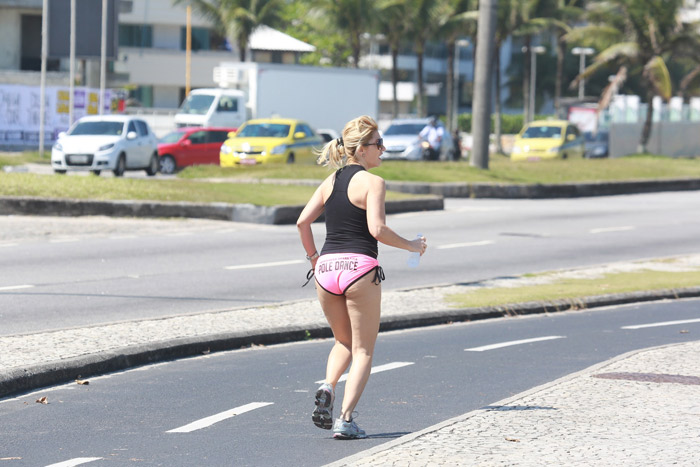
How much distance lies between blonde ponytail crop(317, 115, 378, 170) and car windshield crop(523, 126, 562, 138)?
39252 mm

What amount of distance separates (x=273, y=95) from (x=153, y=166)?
1142cm

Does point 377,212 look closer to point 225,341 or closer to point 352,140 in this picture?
point 352,140

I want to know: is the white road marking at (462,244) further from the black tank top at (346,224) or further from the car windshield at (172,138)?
the car windshield at (172,138)

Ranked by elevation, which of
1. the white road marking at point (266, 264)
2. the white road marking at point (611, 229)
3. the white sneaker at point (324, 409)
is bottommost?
the white road marking at point (611, 229)

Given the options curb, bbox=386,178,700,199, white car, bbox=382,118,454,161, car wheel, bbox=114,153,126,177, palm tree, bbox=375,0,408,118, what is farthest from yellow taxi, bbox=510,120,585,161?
palm tree, bbox=375,0,408,118

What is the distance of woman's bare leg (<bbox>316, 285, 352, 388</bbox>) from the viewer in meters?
6.78

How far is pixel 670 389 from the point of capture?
8.23m

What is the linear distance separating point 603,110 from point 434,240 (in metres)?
35.1

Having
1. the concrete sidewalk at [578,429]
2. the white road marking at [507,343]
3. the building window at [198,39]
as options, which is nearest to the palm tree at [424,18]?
the building window at [198,39]

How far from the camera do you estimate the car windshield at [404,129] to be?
4144 cm

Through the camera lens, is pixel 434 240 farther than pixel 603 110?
No

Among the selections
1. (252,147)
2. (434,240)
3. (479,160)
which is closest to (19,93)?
(252,147)

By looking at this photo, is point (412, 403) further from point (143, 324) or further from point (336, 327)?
point (143, 324)

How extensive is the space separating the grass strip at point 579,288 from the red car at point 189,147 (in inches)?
932
